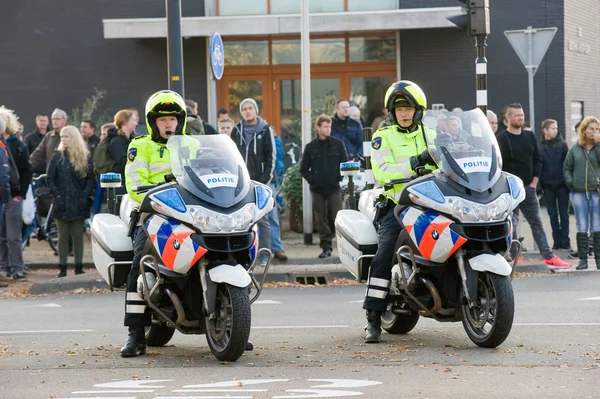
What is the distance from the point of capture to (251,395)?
702 centimetres

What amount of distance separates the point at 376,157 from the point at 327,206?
786cm

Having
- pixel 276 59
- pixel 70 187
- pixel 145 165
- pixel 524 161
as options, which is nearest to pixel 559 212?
pixel 524 161

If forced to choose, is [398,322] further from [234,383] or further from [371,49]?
[371,49]

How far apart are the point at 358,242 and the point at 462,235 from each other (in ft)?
4.08

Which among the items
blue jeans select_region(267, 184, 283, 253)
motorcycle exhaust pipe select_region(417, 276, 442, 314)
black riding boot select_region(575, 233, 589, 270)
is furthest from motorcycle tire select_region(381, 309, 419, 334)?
blue jeans select_region(267, 184, 283, 253)

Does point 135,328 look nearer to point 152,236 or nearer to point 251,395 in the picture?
point 152,236

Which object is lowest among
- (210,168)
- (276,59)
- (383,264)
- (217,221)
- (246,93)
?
(383,264)

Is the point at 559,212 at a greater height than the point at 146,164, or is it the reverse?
the point at 146,164

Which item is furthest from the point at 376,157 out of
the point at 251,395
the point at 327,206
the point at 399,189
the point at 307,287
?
the point at 327,206

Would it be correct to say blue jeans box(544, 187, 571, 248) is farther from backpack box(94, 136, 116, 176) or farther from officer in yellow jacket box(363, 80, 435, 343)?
officer in yellow jacket box(363, 80, 435, 343)

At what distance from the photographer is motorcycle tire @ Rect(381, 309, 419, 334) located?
9617 millimetres

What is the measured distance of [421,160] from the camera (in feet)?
29.4

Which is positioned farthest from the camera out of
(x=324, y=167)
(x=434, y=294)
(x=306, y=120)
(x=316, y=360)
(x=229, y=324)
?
(x=306, y=120)

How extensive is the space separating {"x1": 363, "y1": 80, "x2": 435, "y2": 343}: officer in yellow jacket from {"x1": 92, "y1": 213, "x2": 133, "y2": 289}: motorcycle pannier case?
73.0 inches
